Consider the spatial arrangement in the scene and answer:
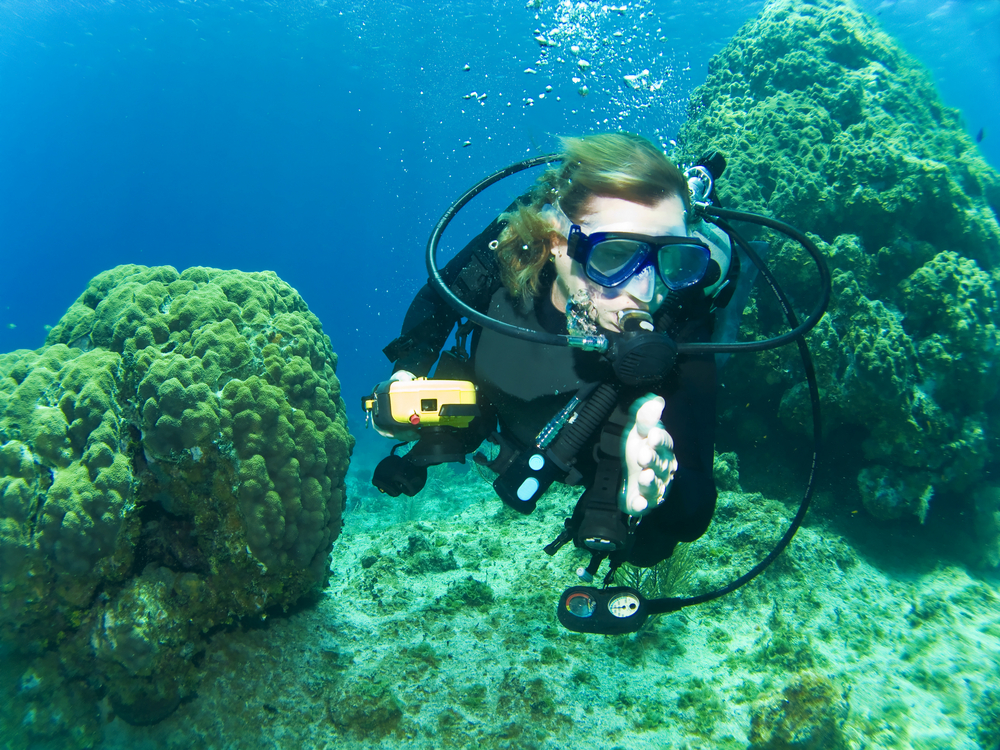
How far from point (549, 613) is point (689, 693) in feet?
4.00

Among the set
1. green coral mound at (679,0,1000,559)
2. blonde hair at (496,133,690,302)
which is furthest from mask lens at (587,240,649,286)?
green coral mound at (679,0,1000,559)

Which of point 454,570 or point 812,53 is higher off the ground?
point 812,53

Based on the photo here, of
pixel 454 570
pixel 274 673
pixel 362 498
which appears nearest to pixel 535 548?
pixel 454 570

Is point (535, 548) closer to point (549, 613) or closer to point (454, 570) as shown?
point (454, 570)

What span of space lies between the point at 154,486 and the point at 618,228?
3.41 metres

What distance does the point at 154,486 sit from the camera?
312 cm

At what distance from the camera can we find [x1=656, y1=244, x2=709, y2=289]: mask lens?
2.29 meters

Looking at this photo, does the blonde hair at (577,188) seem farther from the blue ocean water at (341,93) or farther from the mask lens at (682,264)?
the blue ocean water at (341,93)

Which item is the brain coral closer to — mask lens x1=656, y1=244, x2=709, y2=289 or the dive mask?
the dive mask

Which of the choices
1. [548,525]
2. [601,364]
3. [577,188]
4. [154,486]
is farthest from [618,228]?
[548,525]

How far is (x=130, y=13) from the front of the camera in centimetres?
3244

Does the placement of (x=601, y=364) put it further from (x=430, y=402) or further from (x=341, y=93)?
(x=341, y=93)

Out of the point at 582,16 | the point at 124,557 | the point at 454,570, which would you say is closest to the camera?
the point at 124,557

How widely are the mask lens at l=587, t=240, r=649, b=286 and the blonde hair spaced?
25 cm
